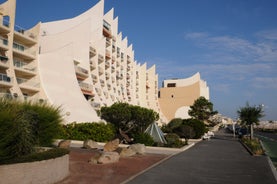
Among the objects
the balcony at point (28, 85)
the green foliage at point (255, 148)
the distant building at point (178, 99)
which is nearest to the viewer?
the green foliage at point (255, 148)

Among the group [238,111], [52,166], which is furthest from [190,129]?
[52,166]

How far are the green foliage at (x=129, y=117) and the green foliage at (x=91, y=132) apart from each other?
4.33ft

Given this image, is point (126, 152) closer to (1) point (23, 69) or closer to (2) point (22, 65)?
(1) point (23, 69)

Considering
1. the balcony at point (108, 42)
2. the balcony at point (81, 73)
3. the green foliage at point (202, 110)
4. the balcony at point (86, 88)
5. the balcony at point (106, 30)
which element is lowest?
the green foliage at point (202, 110)

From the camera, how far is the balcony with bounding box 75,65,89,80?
5056 centimetres

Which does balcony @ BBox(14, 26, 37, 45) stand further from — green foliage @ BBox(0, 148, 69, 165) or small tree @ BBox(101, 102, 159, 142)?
green foliage @ BBox(0, 148, 69, 165)

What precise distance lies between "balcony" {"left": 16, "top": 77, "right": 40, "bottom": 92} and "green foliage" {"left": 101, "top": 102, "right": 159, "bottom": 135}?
13.0 metres

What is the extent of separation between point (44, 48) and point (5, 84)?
19228 mm

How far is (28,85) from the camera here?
135 feet

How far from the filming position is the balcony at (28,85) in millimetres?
40094

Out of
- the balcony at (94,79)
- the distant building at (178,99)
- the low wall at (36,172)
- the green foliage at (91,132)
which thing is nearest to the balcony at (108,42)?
the balcony at (94,79)

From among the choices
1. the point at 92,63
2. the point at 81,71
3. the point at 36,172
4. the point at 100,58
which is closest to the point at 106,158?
the point at 36,172

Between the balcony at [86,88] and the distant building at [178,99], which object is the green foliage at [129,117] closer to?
the balcony at [86,88]

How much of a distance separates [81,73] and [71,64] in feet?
17.3
